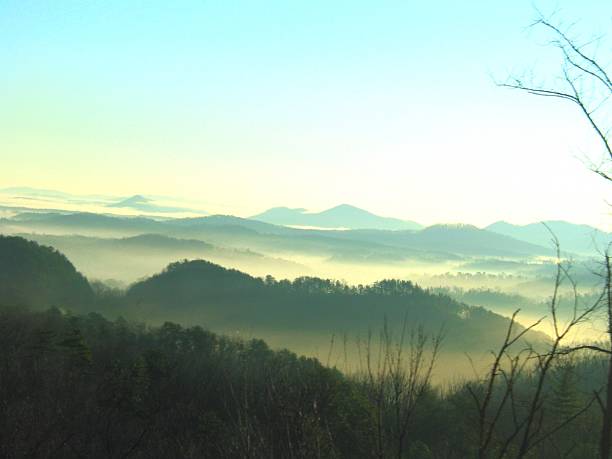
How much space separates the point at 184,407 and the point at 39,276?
127 meters

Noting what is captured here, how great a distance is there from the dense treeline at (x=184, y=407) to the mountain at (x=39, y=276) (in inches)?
3022

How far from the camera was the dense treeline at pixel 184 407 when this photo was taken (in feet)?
42.2

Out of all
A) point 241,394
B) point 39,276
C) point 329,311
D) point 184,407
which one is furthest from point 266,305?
point 241,394

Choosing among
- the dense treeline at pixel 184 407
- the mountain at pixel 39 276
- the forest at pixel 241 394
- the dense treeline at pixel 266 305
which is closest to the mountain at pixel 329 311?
the dense treeline at pixel 266 305

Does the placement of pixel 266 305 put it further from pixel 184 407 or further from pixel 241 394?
pixel 241 394

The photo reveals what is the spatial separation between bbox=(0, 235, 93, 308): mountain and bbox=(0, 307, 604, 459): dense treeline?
252 ft

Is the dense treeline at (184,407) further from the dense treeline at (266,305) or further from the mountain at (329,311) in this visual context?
the mountain at (329,311)

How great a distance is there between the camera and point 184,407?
37.5 metres

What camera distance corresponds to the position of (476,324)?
170 metres

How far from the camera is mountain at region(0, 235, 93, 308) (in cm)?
14025

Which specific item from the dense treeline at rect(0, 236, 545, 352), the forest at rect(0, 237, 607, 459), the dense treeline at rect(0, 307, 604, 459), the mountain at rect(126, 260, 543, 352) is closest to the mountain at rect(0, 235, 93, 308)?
the dense treeline at rect(0, 236, 545, 352)

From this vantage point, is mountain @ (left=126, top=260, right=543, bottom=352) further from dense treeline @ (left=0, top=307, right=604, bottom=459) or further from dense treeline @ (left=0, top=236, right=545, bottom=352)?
dense treeline @ (left=0, top=307, right=604, bottom=459)

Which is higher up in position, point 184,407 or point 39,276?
point 184,407

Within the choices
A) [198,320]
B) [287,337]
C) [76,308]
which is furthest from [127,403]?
[198,320]
